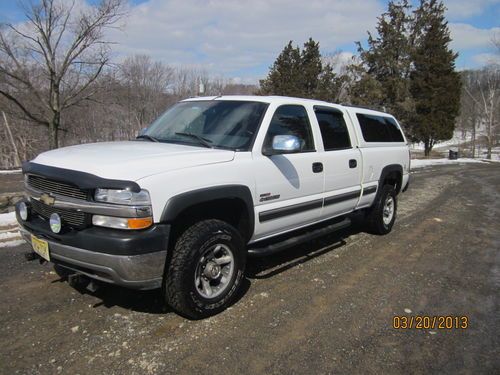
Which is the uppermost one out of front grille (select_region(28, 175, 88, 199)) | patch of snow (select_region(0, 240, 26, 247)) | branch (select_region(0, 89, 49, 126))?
branch (select_region(0, 89, 49, 126))

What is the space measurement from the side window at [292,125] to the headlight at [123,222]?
149 centimetres

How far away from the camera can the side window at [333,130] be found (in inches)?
188

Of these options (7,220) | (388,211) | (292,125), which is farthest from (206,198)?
(7,220)

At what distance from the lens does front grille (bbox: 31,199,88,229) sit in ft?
9.81

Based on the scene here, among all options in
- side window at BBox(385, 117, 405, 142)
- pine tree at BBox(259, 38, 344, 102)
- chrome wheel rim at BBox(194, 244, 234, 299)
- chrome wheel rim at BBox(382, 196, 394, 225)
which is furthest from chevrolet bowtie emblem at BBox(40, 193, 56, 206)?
pine tree at BBox(259, 38, 344, 102)

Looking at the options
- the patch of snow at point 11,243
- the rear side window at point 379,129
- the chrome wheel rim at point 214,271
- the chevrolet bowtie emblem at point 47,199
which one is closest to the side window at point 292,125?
the chrome wheel rim at point 214,271

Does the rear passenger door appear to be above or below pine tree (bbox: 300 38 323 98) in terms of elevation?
below

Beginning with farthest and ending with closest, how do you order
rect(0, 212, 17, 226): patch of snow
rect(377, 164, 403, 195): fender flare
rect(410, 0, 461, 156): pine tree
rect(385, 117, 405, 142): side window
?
rect(410, 0, 461, 156): pine tree, rect(385, 117, 405, 142): side window, rect(0, 212, 17, 226): patch of snow, rect(377, 164, 403, 195): fender flare

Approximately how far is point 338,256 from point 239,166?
7.91 ft

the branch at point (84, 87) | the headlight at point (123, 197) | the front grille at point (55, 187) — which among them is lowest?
the headlight at point (123, 197)

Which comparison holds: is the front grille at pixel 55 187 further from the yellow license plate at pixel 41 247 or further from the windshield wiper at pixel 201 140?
the windshield wiper at pixel 201 140

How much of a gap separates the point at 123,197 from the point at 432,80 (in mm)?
34386

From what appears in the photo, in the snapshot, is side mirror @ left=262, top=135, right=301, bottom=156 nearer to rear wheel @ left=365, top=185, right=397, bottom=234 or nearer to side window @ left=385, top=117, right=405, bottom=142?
rear wheel @ left=365, top=185, right=397, bottom=234

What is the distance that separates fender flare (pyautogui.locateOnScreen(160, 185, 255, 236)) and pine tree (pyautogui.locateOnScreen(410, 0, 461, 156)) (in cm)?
3206
